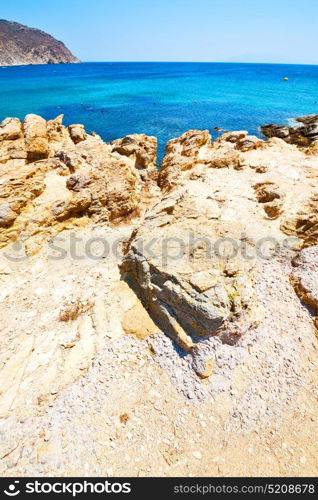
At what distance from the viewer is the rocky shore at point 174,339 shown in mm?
7121

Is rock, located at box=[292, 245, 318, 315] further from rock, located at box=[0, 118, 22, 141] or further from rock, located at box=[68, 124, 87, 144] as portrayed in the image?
rock, located at box=[0, 118, 22, 141]

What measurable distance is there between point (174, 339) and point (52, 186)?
12556 mm

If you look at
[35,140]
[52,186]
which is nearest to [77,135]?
[35,140]

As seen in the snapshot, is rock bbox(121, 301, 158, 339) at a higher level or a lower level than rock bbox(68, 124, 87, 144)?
lower

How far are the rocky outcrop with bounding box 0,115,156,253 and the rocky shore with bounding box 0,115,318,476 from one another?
0.64 feet

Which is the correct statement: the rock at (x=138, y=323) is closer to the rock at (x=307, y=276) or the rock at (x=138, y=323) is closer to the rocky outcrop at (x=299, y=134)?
the rock at (x=307, y=276)

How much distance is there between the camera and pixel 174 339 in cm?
879

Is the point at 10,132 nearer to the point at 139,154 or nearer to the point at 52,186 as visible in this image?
the point at 52,186

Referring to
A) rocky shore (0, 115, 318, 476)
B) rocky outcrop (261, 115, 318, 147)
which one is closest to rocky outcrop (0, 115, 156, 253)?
rocky shore (0, 115, 318, 476)

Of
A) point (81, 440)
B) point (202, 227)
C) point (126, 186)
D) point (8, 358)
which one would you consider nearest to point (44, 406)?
point (81, 440)

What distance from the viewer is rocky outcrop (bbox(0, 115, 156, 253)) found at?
14.3 meters

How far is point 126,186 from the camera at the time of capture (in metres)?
17.7

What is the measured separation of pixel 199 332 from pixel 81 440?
15.2 feet

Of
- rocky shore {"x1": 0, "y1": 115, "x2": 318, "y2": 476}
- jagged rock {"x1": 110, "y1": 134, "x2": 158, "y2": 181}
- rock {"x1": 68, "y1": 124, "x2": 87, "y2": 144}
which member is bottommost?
rocky shore {"x1": 0, "y1": 115, "x2": 318, "y2": 476}
